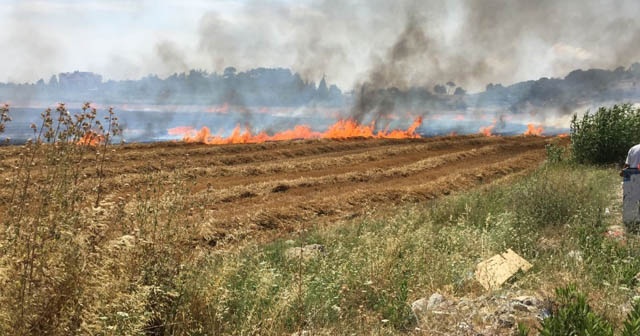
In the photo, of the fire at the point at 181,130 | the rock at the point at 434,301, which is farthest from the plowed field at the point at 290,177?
the fire at the point at 181,130

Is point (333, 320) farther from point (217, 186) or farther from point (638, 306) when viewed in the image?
point (217, 186)

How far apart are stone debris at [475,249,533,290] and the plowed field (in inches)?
122

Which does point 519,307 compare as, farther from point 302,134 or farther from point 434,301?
point 302,134

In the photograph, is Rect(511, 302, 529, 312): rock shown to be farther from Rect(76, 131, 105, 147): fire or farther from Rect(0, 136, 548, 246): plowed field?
Rect(76, 131, 105, 147): fire

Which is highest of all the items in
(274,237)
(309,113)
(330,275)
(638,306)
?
(309,113)

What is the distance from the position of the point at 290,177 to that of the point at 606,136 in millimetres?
12022

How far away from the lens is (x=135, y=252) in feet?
13.5

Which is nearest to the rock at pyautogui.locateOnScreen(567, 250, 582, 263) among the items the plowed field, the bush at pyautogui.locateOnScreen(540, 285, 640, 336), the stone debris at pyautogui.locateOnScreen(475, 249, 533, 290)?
the stone debris at pyautogui.locateOnScreen(475, 249, 533, 290)

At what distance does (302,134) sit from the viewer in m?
41.3

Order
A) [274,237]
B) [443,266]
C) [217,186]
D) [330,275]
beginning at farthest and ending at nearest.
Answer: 1. [217,186]
2. [274,237]
3. [443,266]
4. [330,275]

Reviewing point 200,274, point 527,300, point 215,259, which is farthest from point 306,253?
point 527,300

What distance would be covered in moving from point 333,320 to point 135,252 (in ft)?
6.88

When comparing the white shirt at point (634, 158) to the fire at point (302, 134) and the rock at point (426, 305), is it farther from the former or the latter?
the fire at point (302, 134)

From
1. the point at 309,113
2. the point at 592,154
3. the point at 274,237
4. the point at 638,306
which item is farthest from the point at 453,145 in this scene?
the point at 638,306
